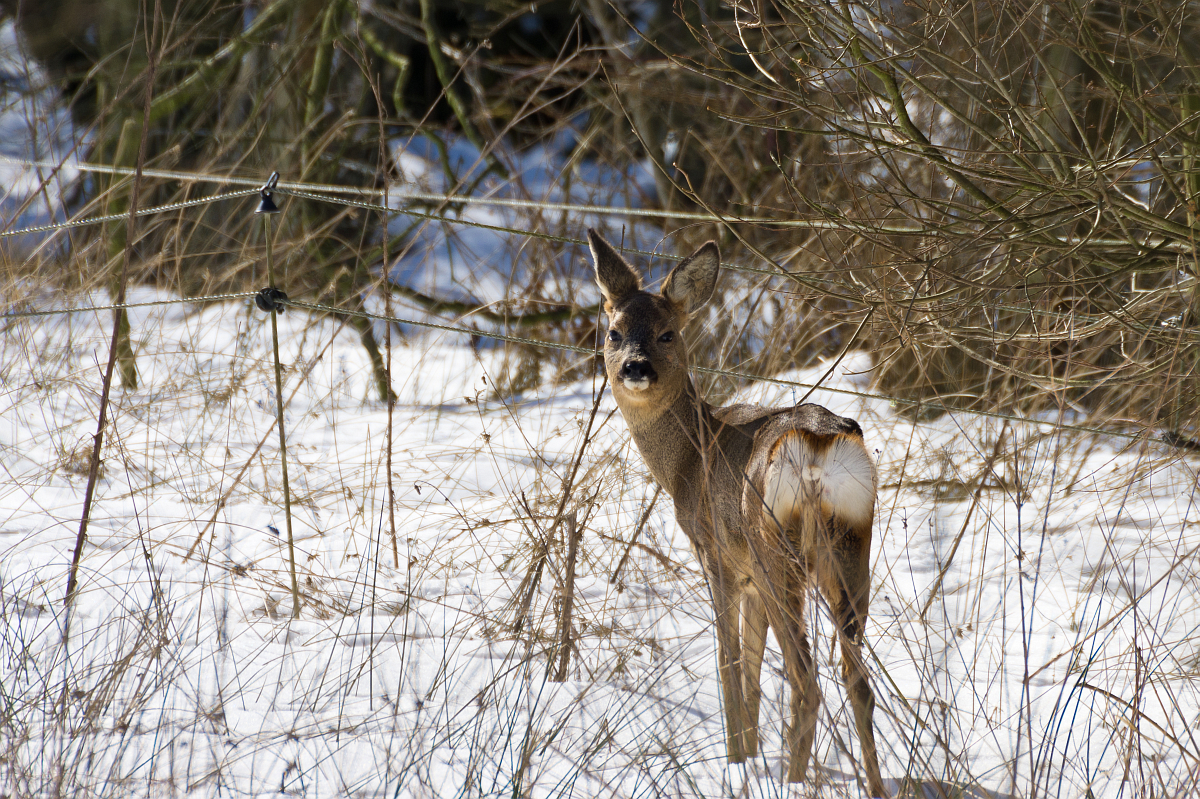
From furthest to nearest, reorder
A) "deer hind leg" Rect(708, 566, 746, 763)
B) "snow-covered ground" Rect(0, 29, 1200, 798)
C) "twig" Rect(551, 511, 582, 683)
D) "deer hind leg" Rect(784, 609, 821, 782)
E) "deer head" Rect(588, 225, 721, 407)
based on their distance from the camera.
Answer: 1. "deer head" Rect(588, 225, 721, 407)
2. "twig" Rect(551, 511, 582, 683)
3. "deer hind leg" Rect(708, 566, 746, 763)
4. "snow-covered ground" Rect(0, 29, 1200, 798)
5. "deer hind leg" Rect(784, 609, 821, 782)

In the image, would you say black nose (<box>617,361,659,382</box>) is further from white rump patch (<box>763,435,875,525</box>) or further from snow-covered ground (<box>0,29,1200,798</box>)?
white rump patch (<box>763,435,875,525</box>)

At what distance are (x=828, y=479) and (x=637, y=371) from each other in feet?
2.48

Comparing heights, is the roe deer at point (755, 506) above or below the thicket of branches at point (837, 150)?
below

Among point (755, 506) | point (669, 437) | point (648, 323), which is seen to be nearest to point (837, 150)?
point (648, 323)

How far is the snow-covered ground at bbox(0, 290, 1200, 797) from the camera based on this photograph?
209 cm

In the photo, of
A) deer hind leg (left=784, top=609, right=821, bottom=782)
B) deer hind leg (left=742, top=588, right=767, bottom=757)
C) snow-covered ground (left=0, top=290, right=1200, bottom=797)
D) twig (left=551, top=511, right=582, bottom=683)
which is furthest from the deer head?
deer hind leg (left=784, top=609, right=821, bottom=782)

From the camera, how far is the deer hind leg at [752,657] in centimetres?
227

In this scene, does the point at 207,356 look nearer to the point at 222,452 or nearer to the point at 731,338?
the point at 222,452

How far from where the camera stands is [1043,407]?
483 cm

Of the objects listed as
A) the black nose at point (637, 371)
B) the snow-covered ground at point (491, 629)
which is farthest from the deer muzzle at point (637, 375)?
the snow-covered ground at point (491, 629)

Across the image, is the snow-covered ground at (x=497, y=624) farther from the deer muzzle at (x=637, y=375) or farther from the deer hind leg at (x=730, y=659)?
the deer muzzle at (x=637, y=375)

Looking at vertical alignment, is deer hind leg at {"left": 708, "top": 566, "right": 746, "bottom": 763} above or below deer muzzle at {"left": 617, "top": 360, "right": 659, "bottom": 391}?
below

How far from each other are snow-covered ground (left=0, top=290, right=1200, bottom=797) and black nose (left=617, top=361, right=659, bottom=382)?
349 mm

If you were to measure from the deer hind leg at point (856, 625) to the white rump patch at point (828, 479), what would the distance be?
0.09 meters
